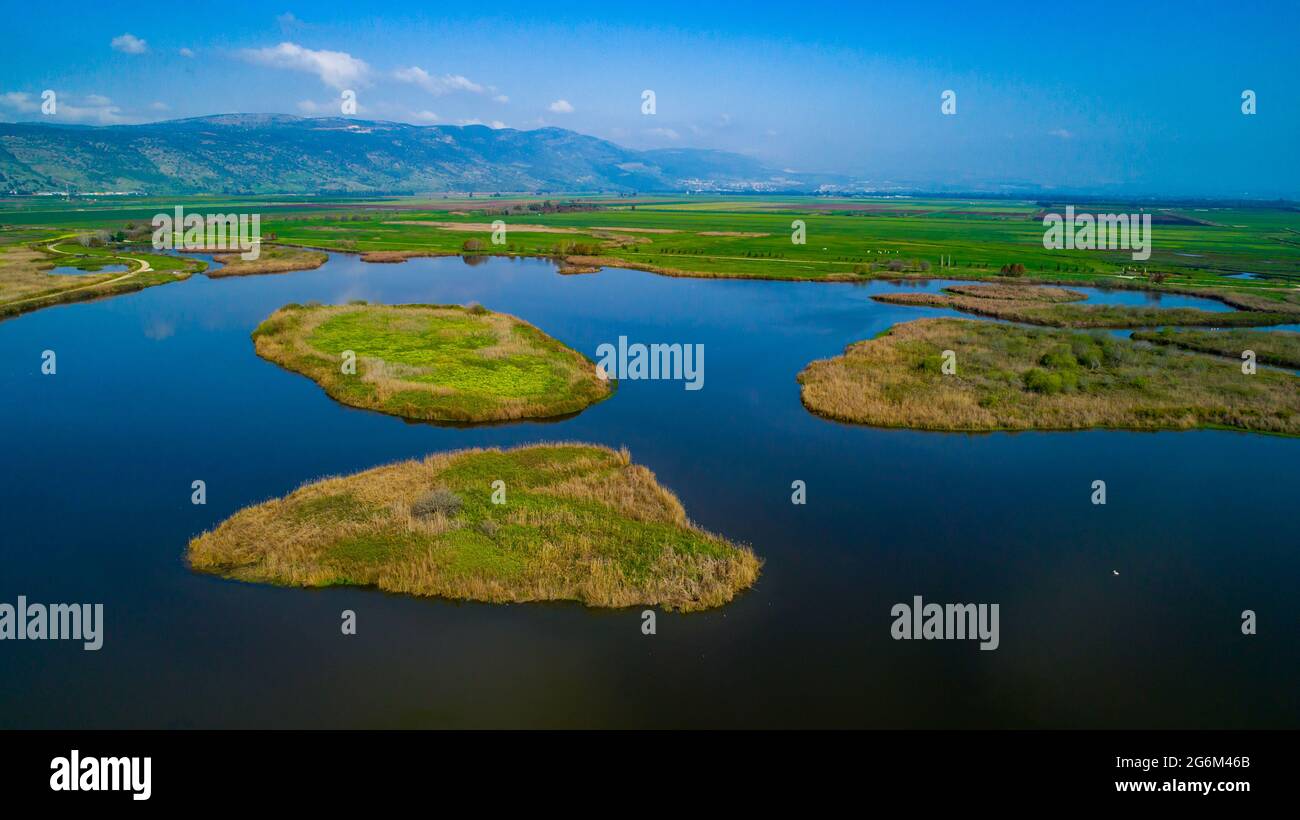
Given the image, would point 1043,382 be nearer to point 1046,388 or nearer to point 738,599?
point 1046,388

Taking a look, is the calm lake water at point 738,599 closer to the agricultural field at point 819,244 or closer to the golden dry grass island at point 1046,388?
the golden dry grass island at point 1046,388

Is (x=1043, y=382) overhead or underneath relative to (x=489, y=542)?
overhead

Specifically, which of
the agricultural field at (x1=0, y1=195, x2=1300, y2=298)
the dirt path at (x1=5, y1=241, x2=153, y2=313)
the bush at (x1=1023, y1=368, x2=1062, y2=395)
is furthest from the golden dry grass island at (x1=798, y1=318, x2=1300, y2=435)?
the dirt path at (x1=5, y1=241, x2=153, y2=313)

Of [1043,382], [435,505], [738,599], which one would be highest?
[1043,382]

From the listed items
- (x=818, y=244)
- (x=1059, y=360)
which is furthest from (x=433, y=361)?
(x=818, y=244)

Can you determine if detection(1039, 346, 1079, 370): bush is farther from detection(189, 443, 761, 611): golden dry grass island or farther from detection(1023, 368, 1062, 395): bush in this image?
detection(189, 443, 761, 611): golden dry grass island
